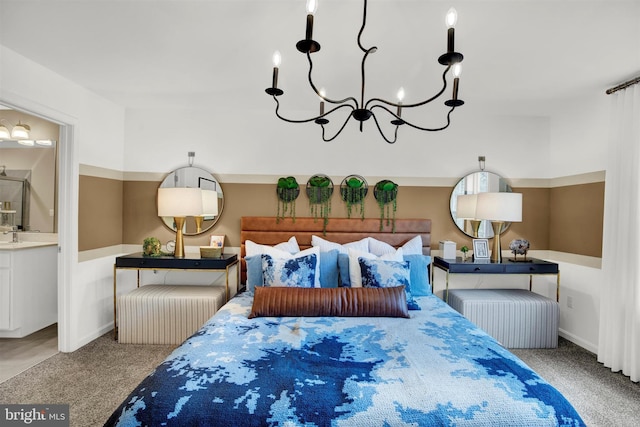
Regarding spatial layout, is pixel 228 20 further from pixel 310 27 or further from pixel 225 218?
pixel 225 218

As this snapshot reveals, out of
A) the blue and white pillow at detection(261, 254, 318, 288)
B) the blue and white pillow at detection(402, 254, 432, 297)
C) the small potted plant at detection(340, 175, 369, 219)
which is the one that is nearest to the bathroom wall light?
the blue and white pillow at detection(261, 254, 318, 288)

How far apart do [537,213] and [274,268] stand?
3173 mm

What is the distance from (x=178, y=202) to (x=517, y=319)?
3.62 meters

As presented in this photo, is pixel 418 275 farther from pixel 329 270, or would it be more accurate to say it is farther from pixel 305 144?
pixel 305 144

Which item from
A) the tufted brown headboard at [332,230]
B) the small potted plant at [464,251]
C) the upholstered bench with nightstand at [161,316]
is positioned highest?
the tufted brown headboard at [332,230]

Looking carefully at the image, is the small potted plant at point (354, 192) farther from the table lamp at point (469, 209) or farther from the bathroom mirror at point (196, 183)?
the bathroom mirror at point (196, 183)

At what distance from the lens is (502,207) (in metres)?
3.36

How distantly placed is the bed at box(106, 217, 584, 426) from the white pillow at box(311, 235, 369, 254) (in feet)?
2.81

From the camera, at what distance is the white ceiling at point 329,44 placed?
1.93m

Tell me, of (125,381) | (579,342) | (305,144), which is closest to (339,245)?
(305,144)

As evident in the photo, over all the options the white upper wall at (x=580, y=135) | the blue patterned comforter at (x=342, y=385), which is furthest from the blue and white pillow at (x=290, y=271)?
the white upper wall at (x=580, y=135)

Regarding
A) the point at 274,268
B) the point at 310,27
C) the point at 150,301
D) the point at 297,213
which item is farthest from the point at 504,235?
the point at 150,301

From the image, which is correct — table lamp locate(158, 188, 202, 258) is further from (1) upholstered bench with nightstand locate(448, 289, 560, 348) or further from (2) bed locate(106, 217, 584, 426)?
(1) upholstered bench with nightstand locate(448, 289, 560, 348)

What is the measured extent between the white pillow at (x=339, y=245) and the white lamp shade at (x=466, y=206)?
1.17m
